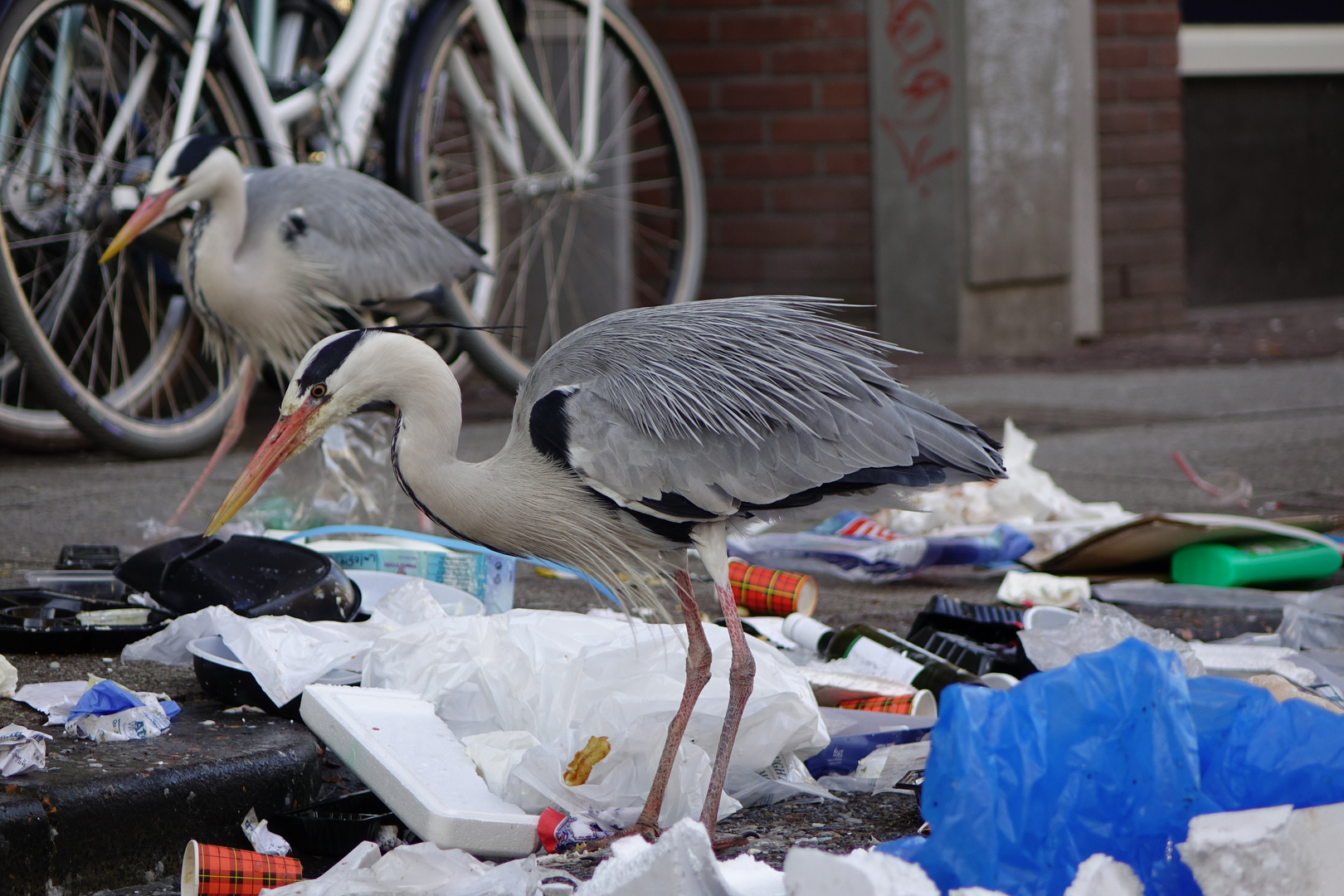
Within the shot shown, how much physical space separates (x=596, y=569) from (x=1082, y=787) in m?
0.91

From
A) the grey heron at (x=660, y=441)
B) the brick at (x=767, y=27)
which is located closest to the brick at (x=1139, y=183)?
the brick at (x=767, y=27)

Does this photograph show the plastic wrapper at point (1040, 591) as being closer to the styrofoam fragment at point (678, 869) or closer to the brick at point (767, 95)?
the styrofoam fragment at point (678, 869)

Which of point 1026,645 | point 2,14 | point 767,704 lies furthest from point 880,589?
point 2,14

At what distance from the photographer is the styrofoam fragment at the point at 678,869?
166 centimetres

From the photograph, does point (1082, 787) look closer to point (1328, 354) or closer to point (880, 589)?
point (880, 589)

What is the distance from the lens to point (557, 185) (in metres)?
5.43

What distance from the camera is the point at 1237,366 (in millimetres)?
7574

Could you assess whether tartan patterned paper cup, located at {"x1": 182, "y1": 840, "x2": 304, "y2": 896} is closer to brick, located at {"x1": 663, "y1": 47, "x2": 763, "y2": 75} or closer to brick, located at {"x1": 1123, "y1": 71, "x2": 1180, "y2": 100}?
brick, located at {"x1": 663, "y1": 47, "x2": 763, "y2": 75}

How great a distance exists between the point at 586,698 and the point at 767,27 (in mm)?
5883

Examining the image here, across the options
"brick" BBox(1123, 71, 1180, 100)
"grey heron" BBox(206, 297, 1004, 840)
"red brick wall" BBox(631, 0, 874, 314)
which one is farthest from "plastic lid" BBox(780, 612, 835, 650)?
"brick" BBox(1123, 71, 1180, 100)

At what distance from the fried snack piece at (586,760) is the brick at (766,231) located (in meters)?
5.80

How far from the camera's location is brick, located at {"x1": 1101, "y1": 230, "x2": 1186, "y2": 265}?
8.41 meters

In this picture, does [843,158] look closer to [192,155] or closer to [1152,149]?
[1152,149]

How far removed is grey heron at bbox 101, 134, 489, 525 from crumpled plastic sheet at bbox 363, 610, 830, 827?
1.56 meters
